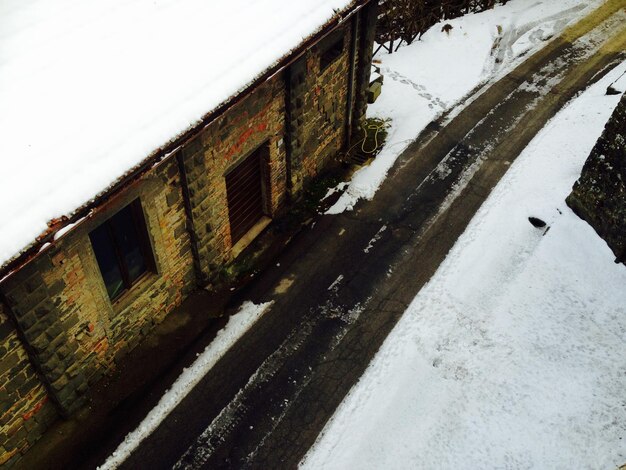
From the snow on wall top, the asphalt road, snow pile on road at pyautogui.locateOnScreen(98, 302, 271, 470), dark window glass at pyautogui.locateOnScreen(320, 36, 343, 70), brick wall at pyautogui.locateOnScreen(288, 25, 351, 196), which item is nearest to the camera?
the snow on wall top

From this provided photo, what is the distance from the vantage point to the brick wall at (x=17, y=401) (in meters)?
6.66

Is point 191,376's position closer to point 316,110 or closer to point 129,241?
point 129,241

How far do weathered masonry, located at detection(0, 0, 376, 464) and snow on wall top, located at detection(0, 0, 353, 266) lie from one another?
21cm

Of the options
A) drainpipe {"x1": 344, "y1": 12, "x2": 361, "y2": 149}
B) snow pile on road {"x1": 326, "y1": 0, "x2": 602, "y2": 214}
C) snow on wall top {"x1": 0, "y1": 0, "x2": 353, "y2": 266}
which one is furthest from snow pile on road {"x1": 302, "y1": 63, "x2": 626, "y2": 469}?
snow on wall top {"x1": 0, "y1": 0, "x2": 353, "y2": 266}

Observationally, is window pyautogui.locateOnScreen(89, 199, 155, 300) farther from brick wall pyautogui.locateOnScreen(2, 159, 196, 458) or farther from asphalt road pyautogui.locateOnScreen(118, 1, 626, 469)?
asphalt road pyautogui.locateOnScreen(118, 1, 626, 469)

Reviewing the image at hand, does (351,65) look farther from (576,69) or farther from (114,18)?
(576,69)

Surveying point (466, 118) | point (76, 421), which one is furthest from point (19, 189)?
point (466, 118)

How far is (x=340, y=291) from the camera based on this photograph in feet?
31.6

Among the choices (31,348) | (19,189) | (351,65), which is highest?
(19,189)

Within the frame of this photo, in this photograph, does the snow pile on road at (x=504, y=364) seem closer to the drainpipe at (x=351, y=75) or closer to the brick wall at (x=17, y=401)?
the drainpipe at (x=351, y=75)

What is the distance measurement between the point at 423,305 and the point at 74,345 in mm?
5456

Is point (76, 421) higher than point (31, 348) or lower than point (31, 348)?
lower

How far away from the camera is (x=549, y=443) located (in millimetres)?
7555

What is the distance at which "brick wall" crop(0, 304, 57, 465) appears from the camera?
6656mm
